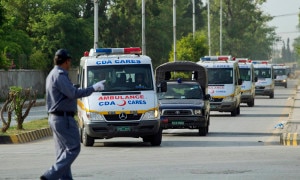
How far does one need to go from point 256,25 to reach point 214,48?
9.02 metres

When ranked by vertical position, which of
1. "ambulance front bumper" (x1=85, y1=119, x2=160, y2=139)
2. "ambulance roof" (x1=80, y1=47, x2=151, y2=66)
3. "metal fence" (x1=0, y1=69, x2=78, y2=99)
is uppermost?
"ambulance roof" (x1=80, y1=47, x2=151, y2=66)

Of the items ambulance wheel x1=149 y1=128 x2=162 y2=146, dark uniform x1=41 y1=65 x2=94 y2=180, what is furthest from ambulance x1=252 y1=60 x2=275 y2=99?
dark uniform x1=41 y1=65 x2=94 y2=180

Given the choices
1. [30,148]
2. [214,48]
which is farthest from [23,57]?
[214,48]

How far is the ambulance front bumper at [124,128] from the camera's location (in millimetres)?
24594

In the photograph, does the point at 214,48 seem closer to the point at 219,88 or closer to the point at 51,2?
the point at 51,2

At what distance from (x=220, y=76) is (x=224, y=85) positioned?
43.4 inches

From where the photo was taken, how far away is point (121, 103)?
81.2ft

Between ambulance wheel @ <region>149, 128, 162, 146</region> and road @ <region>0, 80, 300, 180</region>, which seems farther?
ambulance wheel @ <region>149, 128, 162, 146</region>

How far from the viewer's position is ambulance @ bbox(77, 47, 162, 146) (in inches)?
971

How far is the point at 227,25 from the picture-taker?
154 m

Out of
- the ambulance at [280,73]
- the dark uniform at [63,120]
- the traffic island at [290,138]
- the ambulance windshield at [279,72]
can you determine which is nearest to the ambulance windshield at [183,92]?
the traffic island at [290,138]

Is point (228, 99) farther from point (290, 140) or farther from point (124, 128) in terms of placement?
point (124, 128)

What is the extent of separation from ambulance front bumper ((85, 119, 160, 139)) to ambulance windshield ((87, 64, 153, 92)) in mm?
995

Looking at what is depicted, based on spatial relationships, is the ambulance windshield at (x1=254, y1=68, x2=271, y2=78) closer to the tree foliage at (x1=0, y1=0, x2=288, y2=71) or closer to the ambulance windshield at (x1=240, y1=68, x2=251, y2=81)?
the tree foliage at (x1=0, y1=0, x2=288, y2=71)
